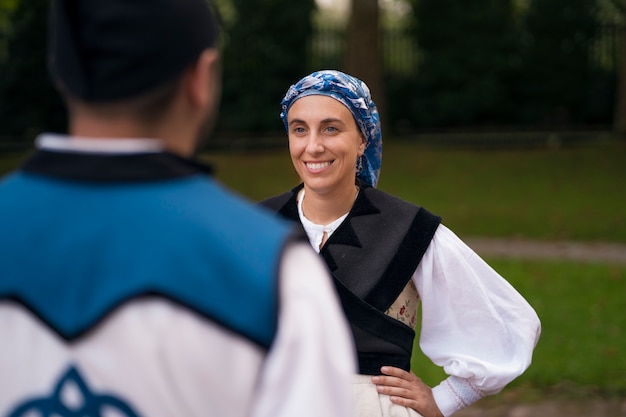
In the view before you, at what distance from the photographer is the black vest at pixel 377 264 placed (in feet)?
9.85

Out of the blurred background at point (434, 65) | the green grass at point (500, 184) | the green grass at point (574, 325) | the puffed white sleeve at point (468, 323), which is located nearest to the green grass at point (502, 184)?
the green grass at point (500, 184)

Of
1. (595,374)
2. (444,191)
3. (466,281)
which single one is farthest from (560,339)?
(444,191)

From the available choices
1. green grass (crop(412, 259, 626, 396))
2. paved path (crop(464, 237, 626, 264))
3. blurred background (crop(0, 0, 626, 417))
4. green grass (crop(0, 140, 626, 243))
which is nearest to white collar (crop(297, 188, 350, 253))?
green grass (crop(412, 259, 626, 396))

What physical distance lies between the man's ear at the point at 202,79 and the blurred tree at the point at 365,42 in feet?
56.9

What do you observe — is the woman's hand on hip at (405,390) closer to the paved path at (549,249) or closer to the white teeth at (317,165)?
the white teeth at (317,165)

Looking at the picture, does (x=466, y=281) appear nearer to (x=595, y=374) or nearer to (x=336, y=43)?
(x=595, y=374)

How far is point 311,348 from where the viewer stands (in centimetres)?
142

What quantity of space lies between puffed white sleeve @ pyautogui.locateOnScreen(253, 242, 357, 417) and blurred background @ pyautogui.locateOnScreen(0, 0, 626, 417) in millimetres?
13312

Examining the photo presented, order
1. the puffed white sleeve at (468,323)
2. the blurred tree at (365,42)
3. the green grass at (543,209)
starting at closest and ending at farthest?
the puffed white sleeve at (468,323) → the green grass at (543,209) → the blurred tree at (365,42)

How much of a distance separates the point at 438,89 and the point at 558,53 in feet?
8.79

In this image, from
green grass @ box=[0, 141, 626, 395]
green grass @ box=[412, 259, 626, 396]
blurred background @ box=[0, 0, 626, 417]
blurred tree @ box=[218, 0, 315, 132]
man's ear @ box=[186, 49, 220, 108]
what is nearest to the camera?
man's ear @ box=[186, 49, 220, 108]

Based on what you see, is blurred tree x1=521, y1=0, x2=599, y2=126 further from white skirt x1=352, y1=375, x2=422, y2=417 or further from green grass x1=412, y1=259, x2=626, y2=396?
white skirt x1=352, y1=375, x2=422, y2=417

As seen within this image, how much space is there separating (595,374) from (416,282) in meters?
4.04

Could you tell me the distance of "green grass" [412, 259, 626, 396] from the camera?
6.77 m
